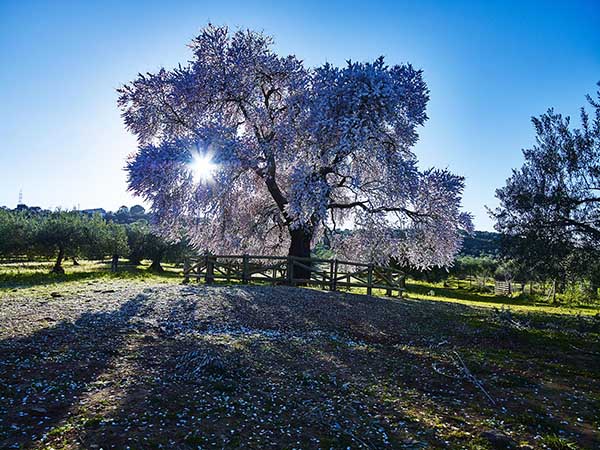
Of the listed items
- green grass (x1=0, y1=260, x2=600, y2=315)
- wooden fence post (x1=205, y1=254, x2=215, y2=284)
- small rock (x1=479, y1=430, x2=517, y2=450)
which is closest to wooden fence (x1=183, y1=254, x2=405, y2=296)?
wooden fence post (x1=205, y1=254, x2=215, y2=284)

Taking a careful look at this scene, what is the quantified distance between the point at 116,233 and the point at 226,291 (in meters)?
37.1

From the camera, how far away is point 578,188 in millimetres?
Answer: 15141

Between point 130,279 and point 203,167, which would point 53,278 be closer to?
point 130,279

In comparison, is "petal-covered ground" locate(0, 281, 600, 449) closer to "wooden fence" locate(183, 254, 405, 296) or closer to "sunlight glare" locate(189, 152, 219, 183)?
"wooden fence" locate(183, 254, 405, 296)

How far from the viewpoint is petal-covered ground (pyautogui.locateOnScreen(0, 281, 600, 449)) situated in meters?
5.10

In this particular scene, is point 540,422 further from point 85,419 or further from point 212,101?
point 212,101

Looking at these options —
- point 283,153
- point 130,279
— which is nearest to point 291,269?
point 283,153

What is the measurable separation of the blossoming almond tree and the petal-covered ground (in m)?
7.88

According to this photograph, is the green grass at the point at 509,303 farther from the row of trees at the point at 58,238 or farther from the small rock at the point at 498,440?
the row of trees at the point at 58,238

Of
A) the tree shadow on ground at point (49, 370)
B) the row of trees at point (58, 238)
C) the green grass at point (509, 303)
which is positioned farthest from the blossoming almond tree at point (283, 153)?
the row of trees at point (58, 238)

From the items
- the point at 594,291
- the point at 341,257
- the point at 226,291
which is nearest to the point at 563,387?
the point at 226,291

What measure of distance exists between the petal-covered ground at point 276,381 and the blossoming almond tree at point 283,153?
25.9ft

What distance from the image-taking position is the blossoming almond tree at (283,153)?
58.0 ft

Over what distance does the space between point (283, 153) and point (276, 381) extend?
13.8m
